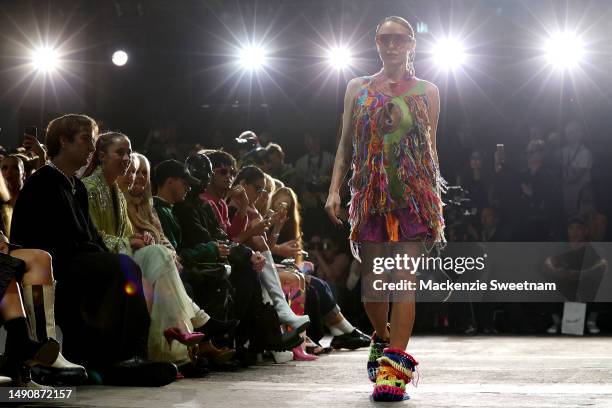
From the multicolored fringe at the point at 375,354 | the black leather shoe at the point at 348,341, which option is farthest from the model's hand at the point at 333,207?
the black leather shoe at the point at 348,341

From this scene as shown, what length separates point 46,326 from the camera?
406cm

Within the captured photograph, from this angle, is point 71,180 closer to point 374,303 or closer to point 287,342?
point 374,303

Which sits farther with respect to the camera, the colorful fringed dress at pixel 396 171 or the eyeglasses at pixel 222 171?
the eyeglasses at pixel 222 171

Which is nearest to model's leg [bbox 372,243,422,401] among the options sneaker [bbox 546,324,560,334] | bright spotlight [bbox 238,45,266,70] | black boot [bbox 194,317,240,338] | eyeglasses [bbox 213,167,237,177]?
black boot [bbox 194,317,240,338]

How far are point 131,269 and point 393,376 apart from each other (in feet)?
3.79

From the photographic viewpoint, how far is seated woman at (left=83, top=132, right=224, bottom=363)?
199 inches

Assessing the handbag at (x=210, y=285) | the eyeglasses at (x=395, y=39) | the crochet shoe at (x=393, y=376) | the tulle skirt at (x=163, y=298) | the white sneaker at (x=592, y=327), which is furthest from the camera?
the white sneaker at (x=592, y=327)

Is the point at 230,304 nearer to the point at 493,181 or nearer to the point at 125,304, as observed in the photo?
the point at 125,304

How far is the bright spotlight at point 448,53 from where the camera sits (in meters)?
12.6

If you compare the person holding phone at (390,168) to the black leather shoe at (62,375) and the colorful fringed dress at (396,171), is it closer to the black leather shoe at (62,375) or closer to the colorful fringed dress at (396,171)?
the colorful fringed dress at (396,171)

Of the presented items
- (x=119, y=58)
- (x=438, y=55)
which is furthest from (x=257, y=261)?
(x=119, y=58)

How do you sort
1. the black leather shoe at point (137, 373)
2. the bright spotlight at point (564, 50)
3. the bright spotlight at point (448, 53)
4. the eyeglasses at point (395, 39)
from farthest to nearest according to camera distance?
the bright spotlight at point (448, 53) < the bright spotlight at point (564, 50) < the eyeglasses at point (395, 39) < the black leather shoe at point (137, 373)

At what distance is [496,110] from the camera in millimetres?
13016

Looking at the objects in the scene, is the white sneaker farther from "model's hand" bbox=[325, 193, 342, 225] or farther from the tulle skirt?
"model's hand" bbox=[325, 193, 342, 225]
